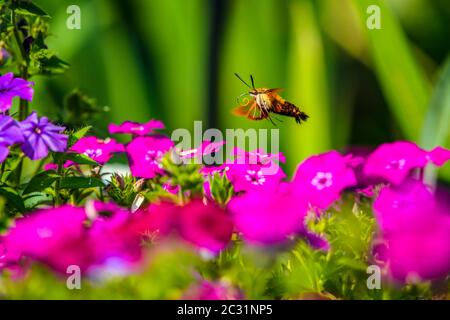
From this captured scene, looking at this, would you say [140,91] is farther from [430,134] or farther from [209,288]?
[209,288]

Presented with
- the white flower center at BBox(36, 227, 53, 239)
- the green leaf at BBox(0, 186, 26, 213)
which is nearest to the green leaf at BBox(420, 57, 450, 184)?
the green leaf at BBox(0, 186, 26, 213)

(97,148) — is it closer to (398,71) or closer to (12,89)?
(12,89)

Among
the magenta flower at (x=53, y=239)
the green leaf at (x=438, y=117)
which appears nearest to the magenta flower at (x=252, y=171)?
the magenta flower at (x=53, y=239)

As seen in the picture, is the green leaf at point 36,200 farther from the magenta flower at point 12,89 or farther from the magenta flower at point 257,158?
the magenta flower at point 257,158

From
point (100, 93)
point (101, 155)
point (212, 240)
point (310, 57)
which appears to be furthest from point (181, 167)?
point (100, 93)

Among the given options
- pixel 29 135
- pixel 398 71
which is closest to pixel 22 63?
pixel 29 135
